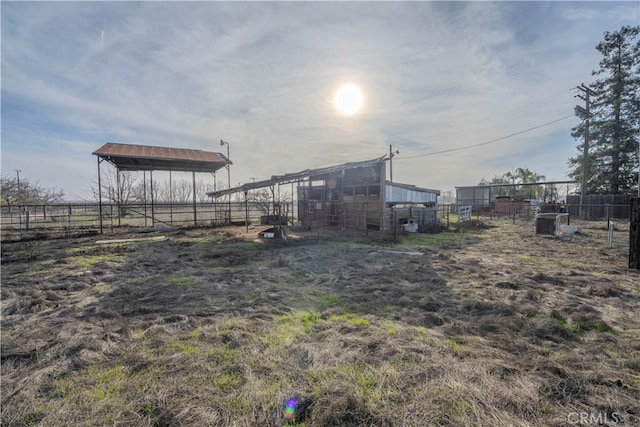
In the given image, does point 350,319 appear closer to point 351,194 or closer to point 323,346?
point 323,346

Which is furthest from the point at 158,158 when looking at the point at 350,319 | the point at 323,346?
the point at 323,346

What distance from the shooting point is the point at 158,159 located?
49.8 feet

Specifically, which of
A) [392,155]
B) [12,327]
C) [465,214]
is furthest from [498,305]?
[392,155]

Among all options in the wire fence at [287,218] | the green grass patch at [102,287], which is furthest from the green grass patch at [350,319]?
the wire fence at [287,218]

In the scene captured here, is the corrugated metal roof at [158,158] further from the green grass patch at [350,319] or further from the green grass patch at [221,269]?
the green grass patch at [350,319]

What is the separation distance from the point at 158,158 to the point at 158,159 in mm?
311

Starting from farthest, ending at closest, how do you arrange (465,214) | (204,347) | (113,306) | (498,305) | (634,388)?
(465,214)
(113,306)
(498,305)
(204,347)
(634,388)

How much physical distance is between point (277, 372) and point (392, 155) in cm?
2786

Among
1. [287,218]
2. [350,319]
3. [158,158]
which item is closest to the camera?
[350,319]

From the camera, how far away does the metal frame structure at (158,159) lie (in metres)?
14.4

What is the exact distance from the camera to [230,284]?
5.64 meters

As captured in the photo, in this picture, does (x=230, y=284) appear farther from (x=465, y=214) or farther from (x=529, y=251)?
(x=465, y=214)

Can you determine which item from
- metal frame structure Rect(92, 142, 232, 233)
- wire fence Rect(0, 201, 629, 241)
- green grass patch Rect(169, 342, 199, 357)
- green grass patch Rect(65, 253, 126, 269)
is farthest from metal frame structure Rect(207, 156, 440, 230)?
green grass patch Rect(169, 342, 199, 357)

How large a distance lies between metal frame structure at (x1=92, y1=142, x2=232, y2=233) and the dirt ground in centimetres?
→ 947
